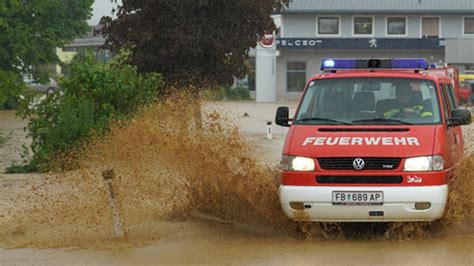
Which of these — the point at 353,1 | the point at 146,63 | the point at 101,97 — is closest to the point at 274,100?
the point at 353,1

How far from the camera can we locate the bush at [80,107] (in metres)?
20.0

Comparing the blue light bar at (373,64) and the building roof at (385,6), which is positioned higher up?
the building roof at (385,6)

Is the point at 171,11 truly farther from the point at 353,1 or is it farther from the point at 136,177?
the point at 353,1

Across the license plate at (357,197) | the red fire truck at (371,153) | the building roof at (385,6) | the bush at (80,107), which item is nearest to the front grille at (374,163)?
the red fire truck at (371,153)

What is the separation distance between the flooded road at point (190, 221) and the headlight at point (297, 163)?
72 centimetres

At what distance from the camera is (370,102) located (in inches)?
462

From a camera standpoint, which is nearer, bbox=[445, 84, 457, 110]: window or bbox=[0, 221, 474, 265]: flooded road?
bbox=[0, 221, 474, 265]: flooded road

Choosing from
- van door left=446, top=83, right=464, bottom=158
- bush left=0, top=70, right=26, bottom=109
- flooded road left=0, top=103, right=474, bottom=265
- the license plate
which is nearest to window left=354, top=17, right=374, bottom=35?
bush left=0, top=70, right=26, bottom=109

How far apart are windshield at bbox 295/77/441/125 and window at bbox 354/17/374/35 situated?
60.2 meters

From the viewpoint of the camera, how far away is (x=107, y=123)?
68.5 ft

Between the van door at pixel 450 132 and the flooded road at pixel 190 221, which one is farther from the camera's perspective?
the van door at pixel 450 132

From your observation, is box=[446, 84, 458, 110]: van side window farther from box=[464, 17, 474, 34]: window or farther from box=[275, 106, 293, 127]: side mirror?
box=[464, 17, 474, 34]: window

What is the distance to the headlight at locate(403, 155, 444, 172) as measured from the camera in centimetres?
1063

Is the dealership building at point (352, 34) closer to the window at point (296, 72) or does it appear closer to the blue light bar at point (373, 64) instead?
the window at point (296, 72)
